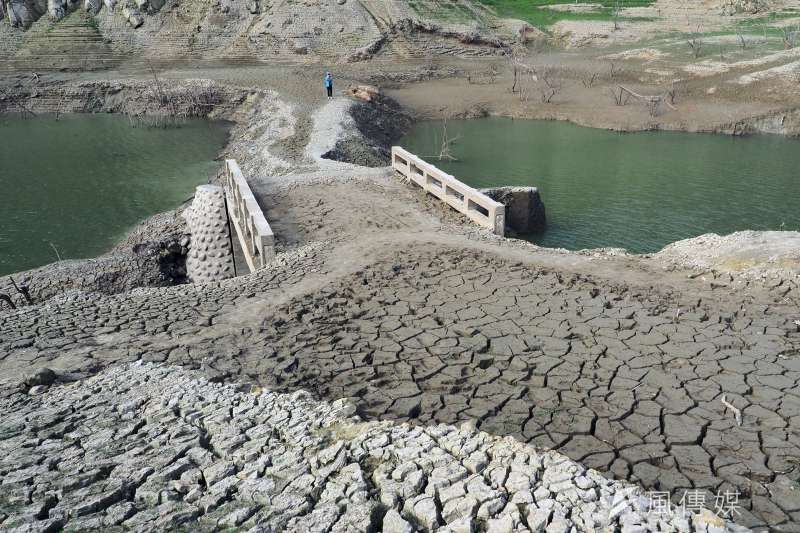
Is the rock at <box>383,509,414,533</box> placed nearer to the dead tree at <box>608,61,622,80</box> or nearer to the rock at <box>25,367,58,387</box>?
the rock at <box>25,367,58,387</box>

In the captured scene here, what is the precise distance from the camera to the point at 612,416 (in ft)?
21.7

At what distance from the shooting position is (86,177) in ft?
76.8

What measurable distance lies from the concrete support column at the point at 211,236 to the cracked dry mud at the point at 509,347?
2.99 meters

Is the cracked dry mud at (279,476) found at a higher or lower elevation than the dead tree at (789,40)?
lower

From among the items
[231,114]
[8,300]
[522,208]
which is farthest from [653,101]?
[8,300]

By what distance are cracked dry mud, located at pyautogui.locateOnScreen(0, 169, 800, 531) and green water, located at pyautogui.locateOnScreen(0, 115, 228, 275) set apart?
27.5 ft

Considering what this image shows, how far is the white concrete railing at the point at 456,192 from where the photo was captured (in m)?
13.3

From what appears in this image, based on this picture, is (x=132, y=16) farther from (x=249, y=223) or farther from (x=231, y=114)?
(x=249, y=223)

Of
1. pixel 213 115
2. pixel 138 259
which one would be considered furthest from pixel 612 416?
pixel 213 115

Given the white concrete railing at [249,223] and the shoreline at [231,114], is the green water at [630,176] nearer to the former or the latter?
the shoreline at [231,114]

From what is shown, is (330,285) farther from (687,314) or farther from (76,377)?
(687,314)

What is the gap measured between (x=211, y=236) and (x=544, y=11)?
4605 cm

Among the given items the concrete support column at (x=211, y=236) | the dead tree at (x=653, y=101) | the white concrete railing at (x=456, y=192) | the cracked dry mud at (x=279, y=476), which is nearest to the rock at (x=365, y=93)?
the dead tree at (x=653, y=101)

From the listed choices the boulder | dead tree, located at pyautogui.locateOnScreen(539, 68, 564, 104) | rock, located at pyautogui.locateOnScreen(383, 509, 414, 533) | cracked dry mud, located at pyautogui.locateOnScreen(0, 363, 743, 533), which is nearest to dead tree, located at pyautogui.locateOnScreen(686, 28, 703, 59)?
dead tree, located at pyautogui.locateOnScreen(539, 68, 564, 104)
